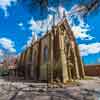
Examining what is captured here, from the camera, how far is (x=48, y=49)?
28.1 metres

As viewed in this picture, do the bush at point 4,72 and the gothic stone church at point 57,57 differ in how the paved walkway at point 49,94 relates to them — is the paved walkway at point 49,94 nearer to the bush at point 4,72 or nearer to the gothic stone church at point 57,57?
the gothic stone church at point 57,57

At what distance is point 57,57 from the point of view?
2711cm

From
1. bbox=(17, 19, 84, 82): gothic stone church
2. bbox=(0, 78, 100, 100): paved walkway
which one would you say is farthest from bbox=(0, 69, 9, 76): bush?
bbox=(0, 78, 100, 100): paved walkway

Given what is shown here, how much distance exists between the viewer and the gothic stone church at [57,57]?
87.3 feet

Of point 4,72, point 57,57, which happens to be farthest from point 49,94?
point 4,72

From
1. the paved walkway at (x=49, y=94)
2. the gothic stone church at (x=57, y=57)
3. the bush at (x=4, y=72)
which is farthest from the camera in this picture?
the bush at (x=4, y=72)

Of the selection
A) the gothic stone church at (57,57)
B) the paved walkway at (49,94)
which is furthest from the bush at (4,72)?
the paved walkway at (49,94)

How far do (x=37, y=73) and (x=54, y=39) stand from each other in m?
6.50

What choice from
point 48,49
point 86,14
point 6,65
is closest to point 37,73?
point 48,49

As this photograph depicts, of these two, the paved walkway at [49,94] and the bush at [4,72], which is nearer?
the paved walkway at [49,94]

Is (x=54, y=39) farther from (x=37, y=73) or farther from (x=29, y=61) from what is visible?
(x=29, y=61)

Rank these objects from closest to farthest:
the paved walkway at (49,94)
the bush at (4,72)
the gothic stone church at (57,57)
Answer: the paved walkway at (49,94), the gothic stone church at (57,57), the bush at (4,72)

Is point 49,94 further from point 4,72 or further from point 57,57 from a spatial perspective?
point 4,72

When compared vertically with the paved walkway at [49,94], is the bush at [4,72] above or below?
above
